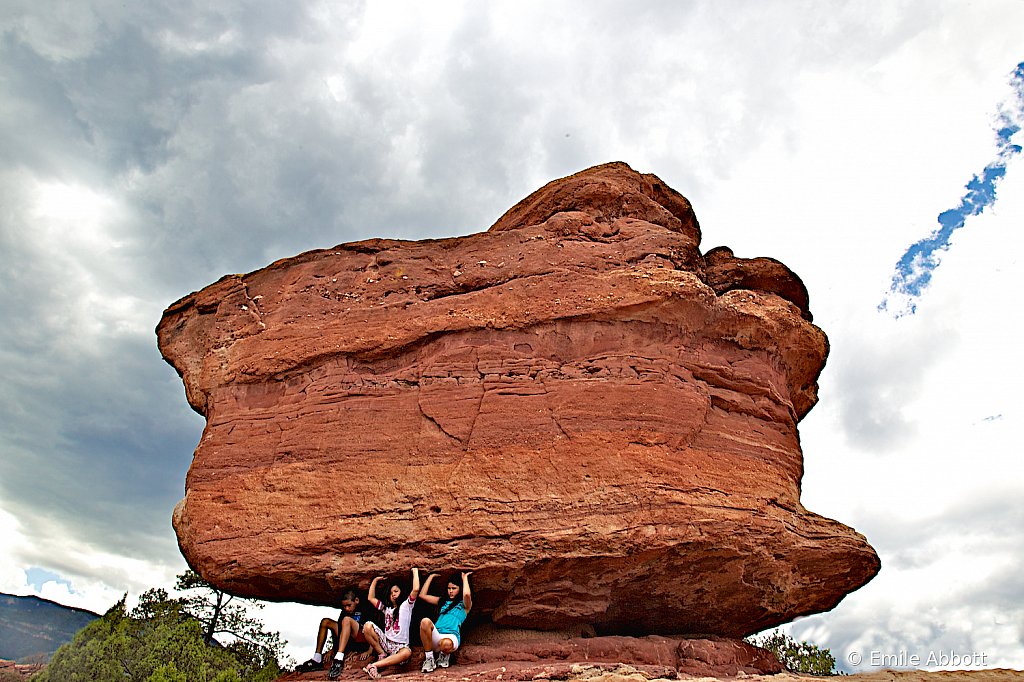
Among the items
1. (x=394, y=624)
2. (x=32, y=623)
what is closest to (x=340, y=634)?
(x=394, y=624)

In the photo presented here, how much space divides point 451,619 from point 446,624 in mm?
74

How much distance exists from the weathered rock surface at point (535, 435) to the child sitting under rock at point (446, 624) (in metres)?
0.30

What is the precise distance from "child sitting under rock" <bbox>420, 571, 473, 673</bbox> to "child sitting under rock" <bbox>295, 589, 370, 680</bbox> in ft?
3.24

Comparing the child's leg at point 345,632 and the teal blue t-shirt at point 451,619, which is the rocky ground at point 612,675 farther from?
the child's leg at point 345,632

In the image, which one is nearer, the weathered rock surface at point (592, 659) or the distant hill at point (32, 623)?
the weathered rock surface at point (592, 659)

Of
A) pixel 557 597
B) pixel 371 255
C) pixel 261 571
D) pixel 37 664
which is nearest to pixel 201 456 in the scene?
pixel 261 571

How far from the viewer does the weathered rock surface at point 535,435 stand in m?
6.71

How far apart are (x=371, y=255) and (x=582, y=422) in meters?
4.82

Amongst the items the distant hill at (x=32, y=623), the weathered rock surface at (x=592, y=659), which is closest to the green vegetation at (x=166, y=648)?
the distant hill at (x=32, y=623)

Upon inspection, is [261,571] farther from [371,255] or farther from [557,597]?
[371,255]

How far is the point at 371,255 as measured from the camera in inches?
391

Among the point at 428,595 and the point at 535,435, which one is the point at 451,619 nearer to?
the point at 428,595

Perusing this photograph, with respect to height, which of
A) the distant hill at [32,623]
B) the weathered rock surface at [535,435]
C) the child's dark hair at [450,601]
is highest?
the weathered rock surface at [535,435]

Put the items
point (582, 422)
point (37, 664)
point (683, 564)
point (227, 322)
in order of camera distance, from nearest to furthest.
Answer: point (683, 564) < point (582, 422) < point (227, 322) < point (37, 664)
